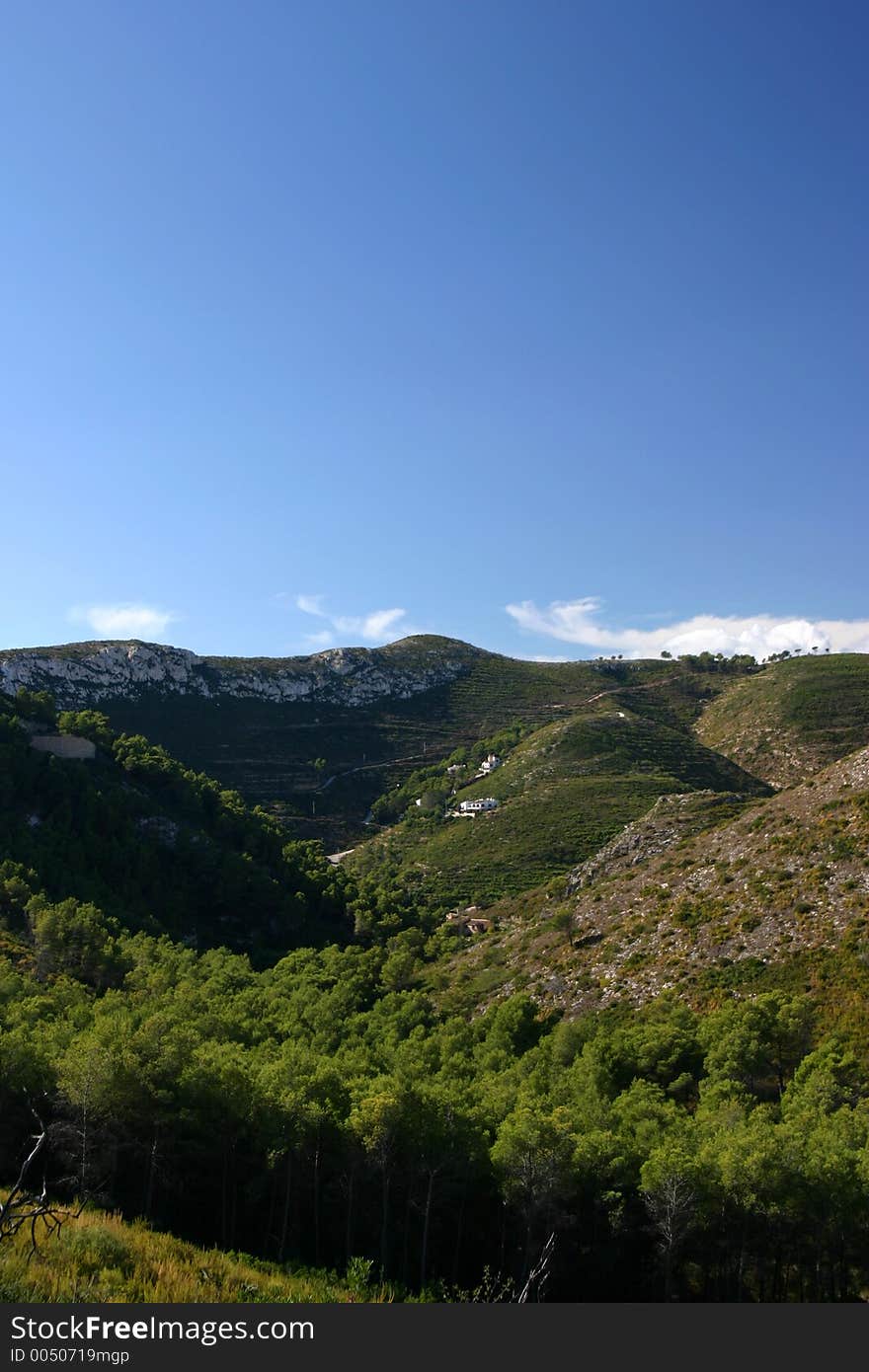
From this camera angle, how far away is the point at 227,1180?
2366cm

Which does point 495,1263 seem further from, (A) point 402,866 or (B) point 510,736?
(B) point 510,736

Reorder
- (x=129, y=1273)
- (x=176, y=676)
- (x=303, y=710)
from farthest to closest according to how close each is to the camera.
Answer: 1. (x=303, y=710)
2. (x=176, y=676)
3. (x=129, y=1273)

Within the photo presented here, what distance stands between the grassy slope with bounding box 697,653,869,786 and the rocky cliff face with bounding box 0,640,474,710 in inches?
3129

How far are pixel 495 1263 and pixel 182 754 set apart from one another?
416 ft

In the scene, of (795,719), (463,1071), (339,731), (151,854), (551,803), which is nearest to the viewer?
(463,1071)

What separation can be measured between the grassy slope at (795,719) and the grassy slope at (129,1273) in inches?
4509

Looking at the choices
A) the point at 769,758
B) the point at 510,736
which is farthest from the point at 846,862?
the point at 510,736

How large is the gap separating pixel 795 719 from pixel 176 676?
126883 mm

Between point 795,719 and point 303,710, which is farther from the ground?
point 303,710

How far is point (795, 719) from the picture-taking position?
137 meters

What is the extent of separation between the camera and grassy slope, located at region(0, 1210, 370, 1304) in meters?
11.4

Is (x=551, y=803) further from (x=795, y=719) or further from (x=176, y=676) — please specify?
(x=176, y=676)

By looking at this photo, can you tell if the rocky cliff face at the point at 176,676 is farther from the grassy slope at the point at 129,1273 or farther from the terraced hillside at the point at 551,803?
the grassy slope at the point at 129,1273

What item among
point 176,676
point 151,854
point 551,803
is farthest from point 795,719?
point 176,676
